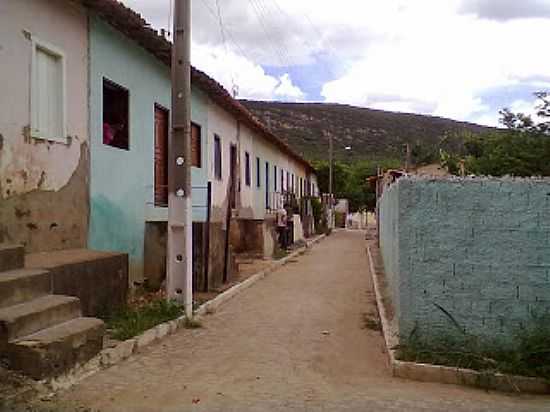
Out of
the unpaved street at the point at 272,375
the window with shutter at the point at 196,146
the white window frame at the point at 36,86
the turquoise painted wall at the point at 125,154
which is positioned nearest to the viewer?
the unpaved street at the point at 272,375

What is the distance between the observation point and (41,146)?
27.3 ft

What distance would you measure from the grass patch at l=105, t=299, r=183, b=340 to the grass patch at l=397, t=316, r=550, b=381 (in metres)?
2.97

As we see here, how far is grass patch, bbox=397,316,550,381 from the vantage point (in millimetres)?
6512

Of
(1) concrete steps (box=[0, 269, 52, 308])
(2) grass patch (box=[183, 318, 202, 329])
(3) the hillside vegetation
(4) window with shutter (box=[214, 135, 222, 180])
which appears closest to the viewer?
(1) concrete steps (box=[0, 269, 52, 308])

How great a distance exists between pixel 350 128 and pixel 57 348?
237ft

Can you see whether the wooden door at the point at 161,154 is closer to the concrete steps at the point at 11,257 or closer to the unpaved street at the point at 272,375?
the unpaved street at the point at 272,375

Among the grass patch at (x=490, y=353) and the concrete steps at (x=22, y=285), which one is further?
the grass patch at (x=490, y=353)

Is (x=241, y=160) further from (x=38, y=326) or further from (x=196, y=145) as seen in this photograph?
(x=38, y=326)

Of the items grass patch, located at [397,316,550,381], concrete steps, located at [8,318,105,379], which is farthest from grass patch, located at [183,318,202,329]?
grass patch, located at [397,316,550,381]

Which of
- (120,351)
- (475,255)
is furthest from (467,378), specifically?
(120,351)

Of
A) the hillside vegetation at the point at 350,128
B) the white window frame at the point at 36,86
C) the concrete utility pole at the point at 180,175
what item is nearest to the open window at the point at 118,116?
the concrete utility pole at the point at 180,175

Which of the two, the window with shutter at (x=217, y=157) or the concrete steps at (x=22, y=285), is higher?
the window with shutter at (x=217, y=157)

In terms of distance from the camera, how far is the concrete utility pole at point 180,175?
9.34m

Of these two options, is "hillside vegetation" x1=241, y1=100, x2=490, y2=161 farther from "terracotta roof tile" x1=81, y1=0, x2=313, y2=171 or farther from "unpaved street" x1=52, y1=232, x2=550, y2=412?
"unpaved street" x1=52, y1=232, x2=550, y2=412
